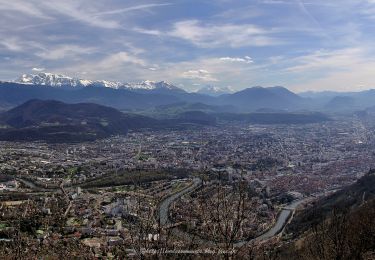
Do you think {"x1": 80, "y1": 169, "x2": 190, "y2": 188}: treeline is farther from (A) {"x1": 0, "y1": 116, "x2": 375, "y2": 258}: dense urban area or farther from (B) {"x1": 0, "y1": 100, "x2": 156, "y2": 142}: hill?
(B) {"x1": 0, "y1": 100, "x2": 156, "y2": 142}: hill

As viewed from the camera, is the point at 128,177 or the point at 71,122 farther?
the point at 71,122

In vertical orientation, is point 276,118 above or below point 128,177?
above

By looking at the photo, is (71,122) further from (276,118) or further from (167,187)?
(167,187)

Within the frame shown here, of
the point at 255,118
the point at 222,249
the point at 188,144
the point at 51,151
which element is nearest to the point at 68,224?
the point at 222,249

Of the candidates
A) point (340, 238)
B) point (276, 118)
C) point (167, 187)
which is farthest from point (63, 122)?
point (340, 238)

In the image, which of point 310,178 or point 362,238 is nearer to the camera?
point 362,238

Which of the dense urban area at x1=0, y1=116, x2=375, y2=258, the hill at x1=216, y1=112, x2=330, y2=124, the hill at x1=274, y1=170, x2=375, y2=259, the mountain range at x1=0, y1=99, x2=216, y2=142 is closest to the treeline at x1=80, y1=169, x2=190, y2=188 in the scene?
the dense urban area at x1=0, y1=116, x2=375, y2=258

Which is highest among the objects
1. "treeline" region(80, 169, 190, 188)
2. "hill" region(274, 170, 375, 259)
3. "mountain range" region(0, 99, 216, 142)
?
"mountain range" region(0, 99, 216, 142)

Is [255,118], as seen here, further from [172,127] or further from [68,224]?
[68,224]

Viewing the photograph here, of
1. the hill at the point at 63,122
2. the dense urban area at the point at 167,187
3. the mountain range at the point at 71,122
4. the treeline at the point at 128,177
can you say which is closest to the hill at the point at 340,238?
the dense urban area at the point at 167,187

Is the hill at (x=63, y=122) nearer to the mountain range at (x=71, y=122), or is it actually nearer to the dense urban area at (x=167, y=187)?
the mountain range at (x=71, y=122)

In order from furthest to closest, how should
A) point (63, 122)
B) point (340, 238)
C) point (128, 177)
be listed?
point (63, 122), point (128, 177), point (340, 238)
